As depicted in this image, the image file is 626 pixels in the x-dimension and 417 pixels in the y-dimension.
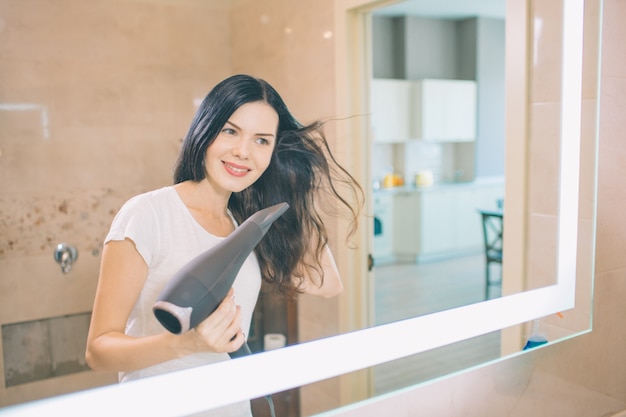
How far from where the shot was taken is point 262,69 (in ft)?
2.74

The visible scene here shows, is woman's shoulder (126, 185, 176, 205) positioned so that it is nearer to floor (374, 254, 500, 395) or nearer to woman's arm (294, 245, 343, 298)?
woman's arm (294, 245, 343, 298)

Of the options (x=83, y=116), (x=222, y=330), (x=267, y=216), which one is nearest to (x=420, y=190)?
(x=267, y=216)

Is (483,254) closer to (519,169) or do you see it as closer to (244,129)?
(519,169)

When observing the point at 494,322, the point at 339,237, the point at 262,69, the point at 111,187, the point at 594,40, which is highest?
the point at 594,40

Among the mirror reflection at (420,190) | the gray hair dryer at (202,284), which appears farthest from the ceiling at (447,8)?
the gray hair dryer at (202,284)

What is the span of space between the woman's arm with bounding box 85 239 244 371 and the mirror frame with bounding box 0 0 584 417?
33mm

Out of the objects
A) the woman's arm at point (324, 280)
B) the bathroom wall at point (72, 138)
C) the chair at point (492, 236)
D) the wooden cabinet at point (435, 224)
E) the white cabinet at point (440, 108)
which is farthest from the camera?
the white cabinet at point (440, 108)

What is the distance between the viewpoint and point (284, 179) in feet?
2.89

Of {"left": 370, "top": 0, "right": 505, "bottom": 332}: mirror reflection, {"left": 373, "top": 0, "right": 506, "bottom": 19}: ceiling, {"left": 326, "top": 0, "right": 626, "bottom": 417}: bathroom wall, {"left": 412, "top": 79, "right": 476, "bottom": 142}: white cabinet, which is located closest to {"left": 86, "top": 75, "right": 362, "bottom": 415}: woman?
{"left": 370, "top": 0, "right": 505, "bottom": 332}: mirror reflection

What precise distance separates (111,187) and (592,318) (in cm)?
120

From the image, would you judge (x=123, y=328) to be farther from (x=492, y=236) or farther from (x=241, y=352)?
(x=492, y=236)

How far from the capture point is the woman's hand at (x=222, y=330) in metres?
0.75

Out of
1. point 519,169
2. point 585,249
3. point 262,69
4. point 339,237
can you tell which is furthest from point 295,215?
point 585,249

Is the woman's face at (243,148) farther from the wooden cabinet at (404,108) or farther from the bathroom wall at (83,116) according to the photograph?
the wooden cabinet at (404,108)
